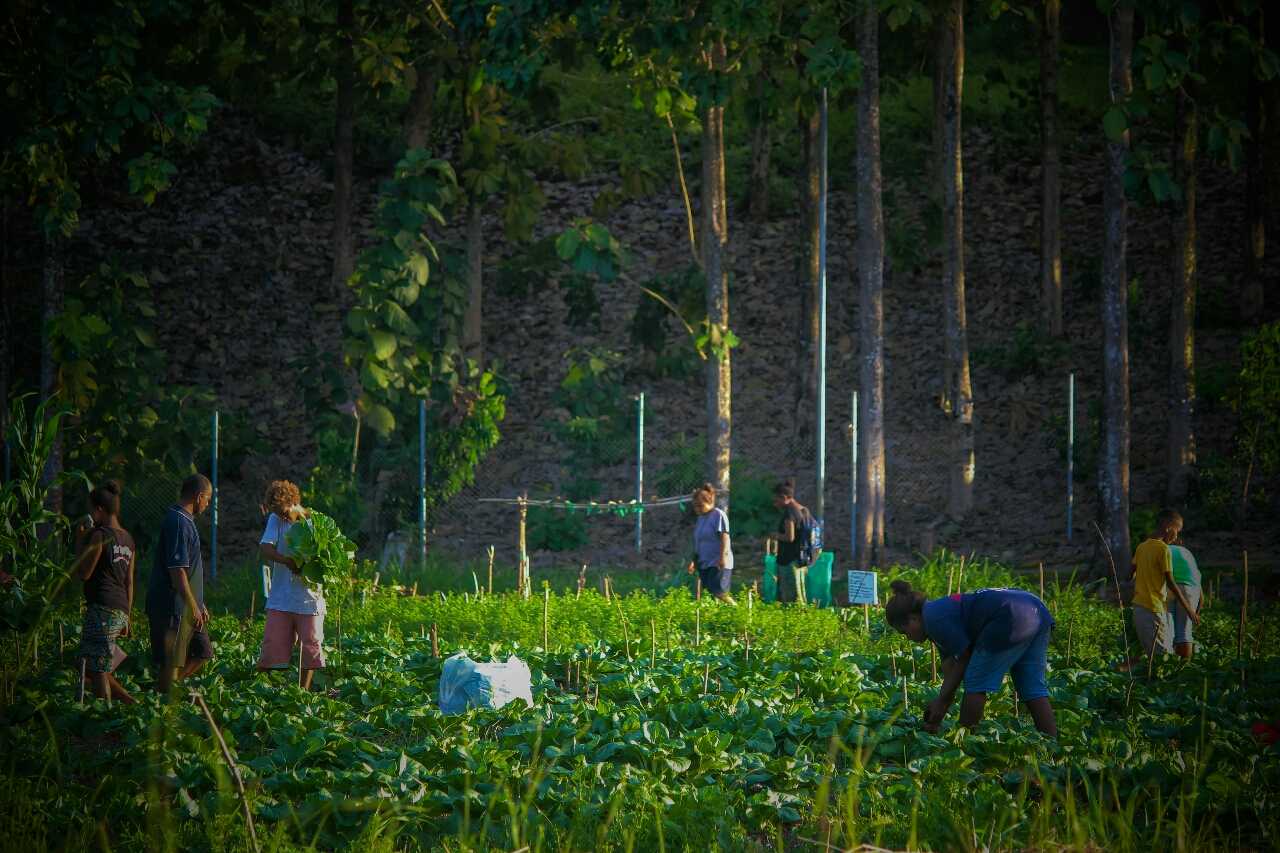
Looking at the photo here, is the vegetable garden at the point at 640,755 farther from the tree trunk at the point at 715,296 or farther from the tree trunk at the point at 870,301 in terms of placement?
the tree trunk at the point at 715,296

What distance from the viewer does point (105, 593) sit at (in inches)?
396

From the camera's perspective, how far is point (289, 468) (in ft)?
84.5

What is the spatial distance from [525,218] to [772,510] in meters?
5.95

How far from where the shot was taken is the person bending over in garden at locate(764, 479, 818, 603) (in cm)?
1647

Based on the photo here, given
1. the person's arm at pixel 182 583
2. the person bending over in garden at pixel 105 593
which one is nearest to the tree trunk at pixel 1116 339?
the person's arm at pixel 182 583

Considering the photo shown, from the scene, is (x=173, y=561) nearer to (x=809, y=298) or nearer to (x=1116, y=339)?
(x=1116, y=339)

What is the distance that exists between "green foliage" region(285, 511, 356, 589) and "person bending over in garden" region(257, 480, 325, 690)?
17cm

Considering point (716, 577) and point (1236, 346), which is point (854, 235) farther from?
point (716, 577)

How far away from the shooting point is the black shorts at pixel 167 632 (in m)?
10.1

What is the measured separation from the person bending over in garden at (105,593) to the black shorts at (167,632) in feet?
0.70

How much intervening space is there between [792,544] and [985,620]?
25.8 ft

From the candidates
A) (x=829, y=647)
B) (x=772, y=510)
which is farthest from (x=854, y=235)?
(x=829, y=647)

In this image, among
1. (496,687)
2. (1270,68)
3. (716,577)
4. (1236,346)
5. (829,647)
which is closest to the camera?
(496,687)

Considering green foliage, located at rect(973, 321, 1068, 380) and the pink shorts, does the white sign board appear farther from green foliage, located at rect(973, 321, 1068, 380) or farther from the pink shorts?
green foliage, located at rect(973, 321, 1068, 380)
